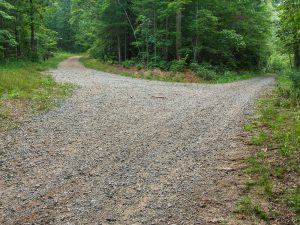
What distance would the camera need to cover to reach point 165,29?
21.8 metres

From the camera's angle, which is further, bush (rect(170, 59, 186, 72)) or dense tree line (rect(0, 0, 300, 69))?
dense tree line (rect(0, 0, 300, 69))

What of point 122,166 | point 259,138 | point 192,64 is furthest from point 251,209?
point 192,64

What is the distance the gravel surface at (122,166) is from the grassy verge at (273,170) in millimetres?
289

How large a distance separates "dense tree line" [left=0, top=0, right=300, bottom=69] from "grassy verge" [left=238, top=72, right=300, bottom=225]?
12.9 meters

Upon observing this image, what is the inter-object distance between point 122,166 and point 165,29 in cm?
1798

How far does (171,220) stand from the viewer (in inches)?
145

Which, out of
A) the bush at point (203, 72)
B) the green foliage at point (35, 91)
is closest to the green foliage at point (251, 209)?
the green foliage at point (35, 91)

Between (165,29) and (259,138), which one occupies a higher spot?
(165,29)

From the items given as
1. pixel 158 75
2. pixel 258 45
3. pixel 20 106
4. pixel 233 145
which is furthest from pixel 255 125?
pixel 258 45

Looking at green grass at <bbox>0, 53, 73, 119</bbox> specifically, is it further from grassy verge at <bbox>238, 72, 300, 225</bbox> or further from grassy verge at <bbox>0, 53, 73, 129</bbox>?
grassy verge at <bbox>238, 72, 300, 225</bbox>

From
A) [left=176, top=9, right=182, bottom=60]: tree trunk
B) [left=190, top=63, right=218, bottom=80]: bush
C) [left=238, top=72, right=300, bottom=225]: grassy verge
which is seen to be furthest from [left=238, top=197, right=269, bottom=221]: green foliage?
[left=176, top=9, right=182, bottom=60]: tree trunk

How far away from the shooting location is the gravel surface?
388cm

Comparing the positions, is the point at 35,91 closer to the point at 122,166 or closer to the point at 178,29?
the point at 122,166

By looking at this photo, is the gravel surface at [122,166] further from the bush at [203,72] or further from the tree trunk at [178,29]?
the tree trunk at [178,29]
